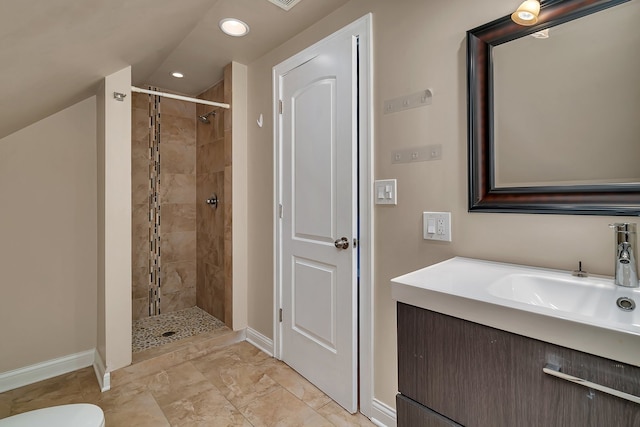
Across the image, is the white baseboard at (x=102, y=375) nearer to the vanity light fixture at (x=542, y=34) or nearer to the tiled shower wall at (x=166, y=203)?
the tiled shower wall at (x=166, y=203)

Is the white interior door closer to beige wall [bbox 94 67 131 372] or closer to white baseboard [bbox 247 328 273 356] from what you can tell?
white baseboard [bbox 247 328 273 356]

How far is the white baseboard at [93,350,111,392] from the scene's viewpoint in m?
1.89

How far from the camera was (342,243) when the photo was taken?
173 cm

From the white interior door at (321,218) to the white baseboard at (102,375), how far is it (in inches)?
43.6

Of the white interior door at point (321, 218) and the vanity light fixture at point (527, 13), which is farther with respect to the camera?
the white interior door at point (321, 218)

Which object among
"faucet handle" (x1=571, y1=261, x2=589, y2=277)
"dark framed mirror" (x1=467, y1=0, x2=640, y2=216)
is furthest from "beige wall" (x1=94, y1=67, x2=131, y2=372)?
"faucet handle" (x1=571, y1=261, x2=589, y2=277)

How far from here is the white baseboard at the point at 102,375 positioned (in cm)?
189

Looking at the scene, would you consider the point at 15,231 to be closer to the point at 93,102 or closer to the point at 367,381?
the point at 93,102

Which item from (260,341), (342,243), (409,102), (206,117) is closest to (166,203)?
(206,117)

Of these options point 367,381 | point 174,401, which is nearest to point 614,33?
point 367,381

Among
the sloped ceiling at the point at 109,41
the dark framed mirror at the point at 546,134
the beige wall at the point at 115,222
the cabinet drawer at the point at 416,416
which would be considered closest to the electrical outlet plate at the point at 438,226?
the dark framed mirror at the point at 546,134

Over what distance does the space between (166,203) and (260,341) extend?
5.70 feet

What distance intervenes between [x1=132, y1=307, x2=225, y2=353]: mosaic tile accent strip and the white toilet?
1249 millimetres

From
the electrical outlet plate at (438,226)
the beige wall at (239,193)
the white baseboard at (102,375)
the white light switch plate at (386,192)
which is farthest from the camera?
the beige wall at (239,193)
